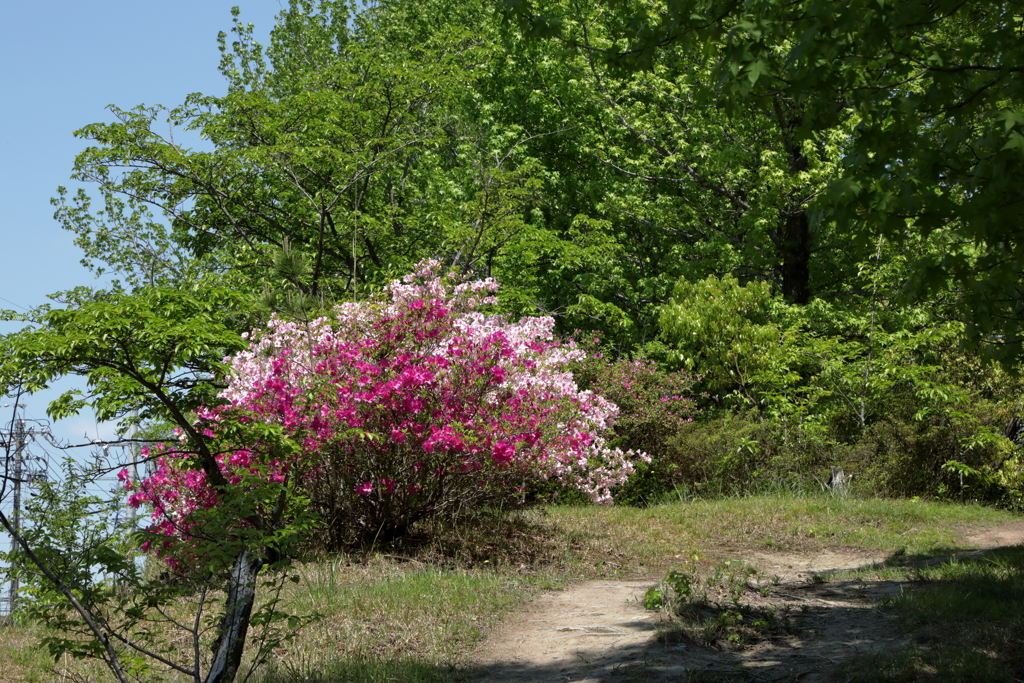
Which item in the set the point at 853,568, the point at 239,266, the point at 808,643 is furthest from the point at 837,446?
the point at 239,266

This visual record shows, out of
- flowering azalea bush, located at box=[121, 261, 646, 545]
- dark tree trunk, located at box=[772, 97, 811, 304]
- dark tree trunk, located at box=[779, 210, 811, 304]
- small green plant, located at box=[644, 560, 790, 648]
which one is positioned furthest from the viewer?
dark tree trunk, located at box=[779, 210, 811, 304]

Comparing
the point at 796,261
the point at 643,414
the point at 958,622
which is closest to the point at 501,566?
the point at 958,622

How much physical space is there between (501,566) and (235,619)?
4824mm

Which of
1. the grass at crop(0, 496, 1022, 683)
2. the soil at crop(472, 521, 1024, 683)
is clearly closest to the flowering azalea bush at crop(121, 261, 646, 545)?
the grass at crop(0, 496, 1022, 683)

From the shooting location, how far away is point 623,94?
20.5m

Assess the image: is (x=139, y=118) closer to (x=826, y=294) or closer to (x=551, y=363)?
(x=551, y=363)

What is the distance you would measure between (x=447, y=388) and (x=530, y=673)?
169 inches

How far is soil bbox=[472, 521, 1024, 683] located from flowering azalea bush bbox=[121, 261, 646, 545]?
209 cm

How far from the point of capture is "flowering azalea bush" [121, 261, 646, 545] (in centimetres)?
904

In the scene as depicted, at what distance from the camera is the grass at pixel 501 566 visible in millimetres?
6164

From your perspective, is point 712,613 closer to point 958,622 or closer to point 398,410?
point 958,622

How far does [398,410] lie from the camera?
912 centimetres

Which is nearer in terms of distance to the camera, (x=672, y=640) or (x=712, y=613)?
(x=672, y=640)

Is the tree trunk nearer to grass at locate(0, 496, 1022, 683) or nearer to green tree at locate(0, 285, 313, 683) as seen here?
green tree at locate(0, 285, 313, 683)
